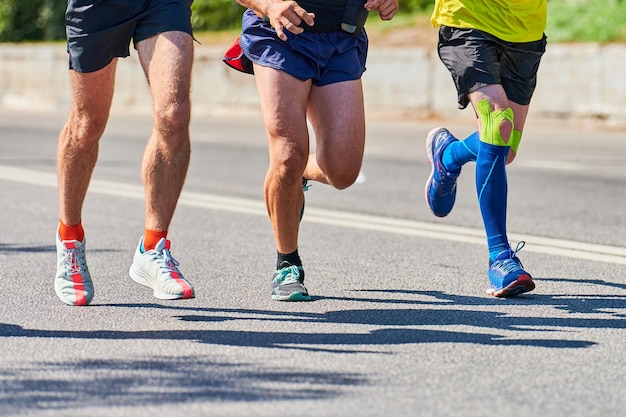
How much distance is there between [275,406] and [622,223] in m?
5.28

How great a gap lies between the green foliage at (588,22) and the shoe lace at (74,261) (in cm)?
1442

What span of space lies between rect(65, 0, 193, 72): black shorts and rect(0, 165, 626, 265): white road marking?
275 cm

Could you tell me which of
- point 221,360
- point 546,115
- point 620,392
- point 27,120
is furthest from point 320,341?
point 27,120

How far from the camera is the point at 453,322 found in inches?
207

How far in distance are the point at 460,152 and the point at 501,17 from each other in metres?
0.89

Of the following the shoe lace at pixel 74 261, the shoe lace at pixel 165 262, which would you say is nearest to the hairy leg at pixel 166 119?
the shoe lace at pixel 165 262

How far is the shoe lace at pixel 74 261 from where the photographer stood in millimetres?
5668

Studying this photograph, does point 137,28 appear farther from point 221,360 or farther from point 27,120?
point 27,120

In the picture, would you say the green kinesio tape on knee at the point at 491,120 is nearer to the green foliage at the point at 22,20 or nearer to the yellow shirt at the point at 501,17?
the yellow shirt at the point at 501,17

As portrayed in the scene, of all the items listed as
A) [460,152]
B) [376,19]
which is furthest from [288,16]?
[376,19]

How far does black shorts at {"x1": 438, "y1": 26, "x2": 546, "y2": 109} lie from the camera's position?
19.6 feet

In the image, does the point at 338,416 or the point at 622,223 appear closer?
the point at 338,416

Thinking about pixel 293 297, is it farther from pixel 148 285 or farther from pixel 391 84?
pixel 391 84

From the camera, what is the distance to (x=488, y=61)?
19.5 ft
